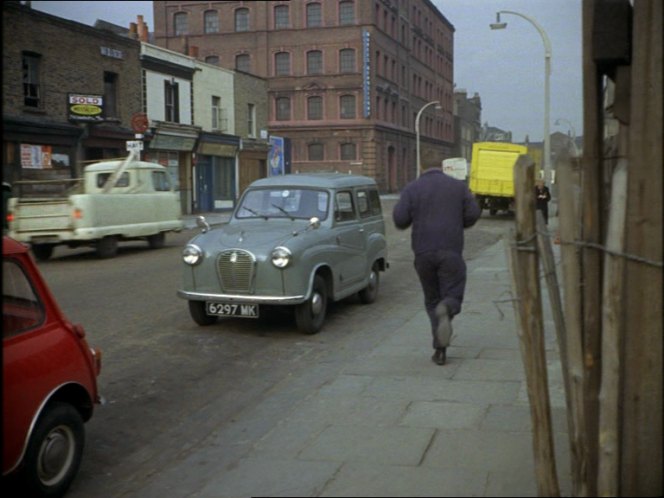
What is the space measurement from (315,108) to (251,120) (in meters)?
9.92

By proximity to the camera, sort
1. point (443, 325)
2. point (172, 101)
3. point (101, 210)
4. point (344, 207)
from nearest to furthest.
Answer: point (443, 325) < point (344, 207) < point (101, 210) < point (172, 101)

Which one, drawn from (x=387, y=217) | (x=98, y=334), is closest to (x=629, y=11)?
(x=98, y=334)

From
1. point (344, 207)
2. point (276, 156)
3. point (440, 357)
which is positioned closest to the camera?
point (440, 357)

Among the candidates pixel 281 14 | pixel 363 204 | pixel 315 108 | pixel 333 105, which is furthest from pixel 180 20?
pixel 315 108

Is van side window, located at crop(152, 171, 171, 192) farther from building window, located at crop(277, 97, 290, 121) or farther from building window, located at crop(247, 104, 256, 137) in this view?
building window, located at crop(277, 97, 290, 121)

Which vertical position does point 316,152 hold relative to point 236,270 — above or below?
above

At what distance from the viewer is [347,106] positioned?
48.2 metres

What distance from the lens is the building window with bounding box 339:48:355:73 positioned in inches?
1375

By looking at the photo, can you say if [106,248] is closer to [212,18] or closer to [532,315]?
[212,18]

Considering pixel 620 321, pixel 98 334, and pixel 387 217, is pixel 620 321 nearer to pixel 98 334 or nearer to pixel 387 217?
pixel 98 334

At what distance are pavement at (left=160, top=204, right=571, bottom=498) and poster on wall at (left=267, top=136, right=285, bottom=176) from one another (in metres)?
36.3

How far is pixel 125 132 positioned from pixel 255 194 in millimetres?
20754

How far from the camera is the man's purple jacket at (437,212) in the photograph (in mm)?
6859

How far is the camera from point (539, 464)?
3.30 meters
